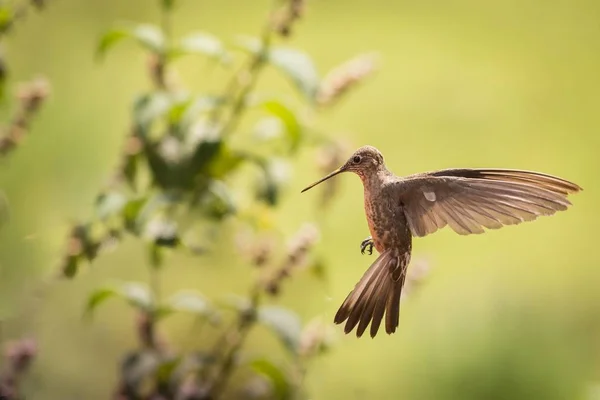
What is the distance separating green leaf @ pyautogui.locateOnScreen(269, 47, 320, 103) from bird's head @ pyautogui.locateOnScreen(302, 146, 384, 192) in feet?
1.81

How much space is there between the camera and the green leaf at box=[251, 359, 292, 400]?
934 mm

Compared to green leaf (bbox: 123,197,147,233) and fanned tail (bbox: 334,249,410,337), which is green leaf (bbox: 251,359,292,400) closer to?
green leaf (bbox: 123,197,147,233)

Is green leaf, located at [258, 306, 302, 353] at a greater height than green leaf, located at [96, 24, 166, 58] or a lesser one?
lesser

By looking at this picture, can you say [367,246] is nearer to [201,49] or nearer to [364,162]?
[364,162]

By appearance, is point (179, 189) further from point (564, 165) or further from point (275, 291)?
point (564, 165)

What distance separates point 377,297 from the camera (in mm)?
253

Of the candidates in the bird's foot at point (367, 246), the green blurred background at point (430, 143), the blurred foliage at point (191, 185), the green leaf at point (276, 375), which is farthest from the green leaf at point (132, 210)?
the bird's foot at point (367, 246)

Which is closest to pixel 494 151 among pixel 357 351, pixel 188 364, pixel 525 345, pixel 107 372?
pixel 525 345

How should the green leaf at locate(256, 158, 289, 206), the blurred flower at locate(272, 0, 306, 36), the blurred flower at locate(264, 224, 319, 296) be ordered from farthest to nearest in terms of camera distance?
the green leaf at locate(256, 158, 289, 206) → the blurred flower at locate(272, 0, 306, 36) → the blurred flower at locate(264, 224, 319, 296)

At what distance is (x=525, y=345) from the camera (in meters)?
1.31

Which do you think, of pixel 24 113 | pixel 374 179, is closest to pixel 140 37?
pixel 24 113

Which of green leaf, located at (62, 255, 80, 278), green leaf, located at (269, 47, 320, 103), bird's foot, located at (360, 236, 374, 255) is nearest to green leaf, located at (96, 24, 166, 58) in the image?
green leaf, located at (269, 47, 320, 103)

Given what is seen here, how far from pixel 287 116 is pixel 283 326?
0.24m

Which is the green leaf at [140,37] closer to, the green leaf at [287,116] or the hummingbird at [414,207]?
the green leaf at [287,116]
